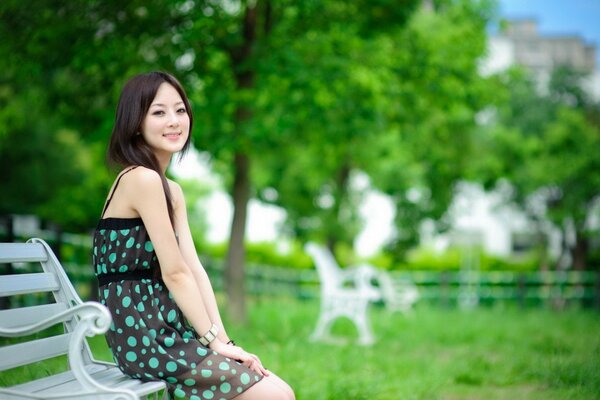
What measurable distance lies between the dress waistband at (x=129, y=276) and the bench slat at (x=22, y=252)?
37 cm

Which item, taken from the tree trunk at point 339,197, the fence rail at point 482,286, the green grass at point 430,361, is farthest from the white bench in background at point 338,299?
the tree trunk at point 339,197

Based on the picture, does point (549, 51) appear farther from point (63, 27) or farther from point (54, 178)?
point (63, 27)

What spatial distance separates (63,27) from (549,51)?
139 ft

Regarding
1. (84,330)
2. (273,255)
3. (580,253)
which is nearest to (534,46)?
(580,253)

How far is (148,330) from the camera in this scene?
2.73 meters

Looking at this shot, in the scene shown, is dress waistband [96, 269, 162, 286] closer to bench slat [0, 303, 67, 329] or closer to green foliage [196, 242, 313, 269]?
bench slat [0, 303, 67, 329]

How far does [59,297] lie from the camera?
319 cm

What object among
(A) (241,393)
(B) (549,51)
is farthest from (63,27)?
(B) (549,51)

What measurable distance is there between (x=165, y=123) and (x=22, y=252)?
747mm

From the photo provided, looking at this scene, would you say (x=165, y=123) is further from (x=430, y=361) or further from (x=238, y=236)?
(x=238, y=236)

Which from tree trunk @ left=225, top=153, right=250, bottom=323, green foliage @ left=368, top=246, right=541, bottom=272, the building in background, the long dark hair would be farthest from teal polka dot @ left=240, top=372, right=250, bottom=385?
the building in background

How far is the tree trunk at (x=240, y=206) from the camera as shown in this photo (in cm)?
987

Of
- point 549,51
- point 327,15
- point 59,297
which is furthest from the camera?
point 549,51

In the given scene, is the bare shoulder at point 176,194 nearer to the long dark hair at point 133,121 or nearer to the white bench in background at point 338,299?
the long dark hair at point 133,121
